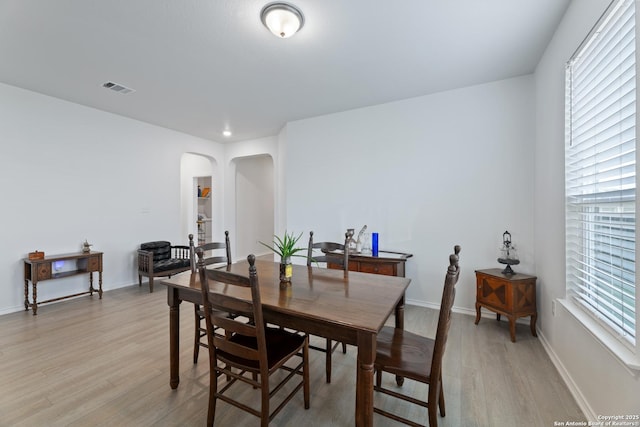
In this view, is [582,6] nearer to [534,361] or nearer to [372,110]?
[372,110]

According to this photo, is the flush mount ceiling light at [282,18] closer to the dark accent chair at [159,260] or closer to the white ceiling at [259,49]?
the white ceiling at [259,49]

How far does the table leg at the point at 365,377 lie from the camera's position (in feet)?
4.15

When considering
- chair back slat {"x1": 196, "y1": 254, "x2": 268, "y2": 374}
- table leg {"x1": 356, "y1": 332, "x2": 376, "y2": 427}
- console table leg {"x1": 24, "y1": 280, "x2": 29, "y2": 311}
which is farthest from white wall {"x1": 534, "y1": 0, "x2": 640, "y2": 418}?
console table leg {"x1": 24, "y1": 280, "x2": 29, "y2": 311}

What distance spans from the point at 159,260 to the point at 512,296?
513cm

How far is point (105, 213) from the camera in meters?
4.33

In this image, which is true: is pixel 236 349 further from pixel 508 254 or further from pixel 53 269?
pixel 53 269

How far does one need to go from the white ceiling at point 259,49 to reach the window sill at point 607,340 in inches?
88.2

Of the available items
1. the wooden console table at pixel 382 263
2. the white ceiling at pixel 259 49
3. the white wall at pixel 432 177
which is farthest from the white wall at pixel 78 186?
the wooden console table at pixel 382 263

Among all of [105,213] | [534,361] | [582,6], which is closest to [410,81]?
[582,6]

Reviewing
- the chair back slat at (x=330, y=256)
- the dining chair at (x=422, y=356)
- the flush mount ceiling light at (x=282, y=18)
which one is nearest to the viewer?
the dining chair at (x=422, y=356)

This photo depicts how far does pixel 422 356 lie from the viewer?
5.13ft

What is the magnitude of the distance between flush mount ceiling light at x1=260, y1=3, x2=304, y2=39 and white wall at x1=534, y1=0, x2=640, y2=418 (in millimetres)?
1945

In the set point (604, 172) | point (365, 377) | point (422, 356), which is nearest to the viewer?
point (365, 377)

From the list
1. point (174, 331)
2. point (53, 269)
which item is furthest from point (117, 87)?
point (174, 331)
